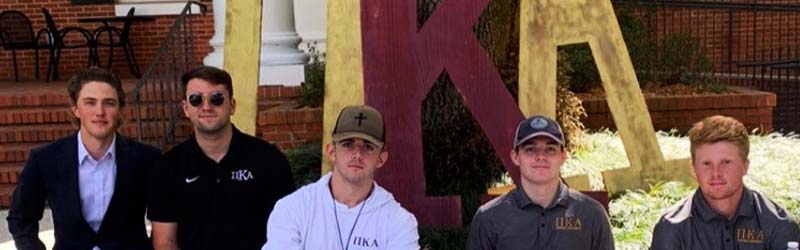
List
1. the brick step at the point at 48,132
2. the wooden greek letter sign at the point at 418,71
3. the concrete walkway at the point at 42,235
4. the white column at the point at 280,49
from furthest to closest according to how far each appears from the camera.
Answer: the white column at the point at 280,49 → the brick step at the point at 48,132 → the concrete walkway at the point at 42,235 → the wooden greek letter sign at the point at 418,71

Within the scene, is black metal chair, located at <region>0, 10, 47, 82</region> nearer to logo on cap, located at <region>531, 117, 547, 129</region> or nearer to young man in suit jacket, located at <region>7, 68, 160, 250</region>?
young man in suit jacket, located at <region>7, 68, 160, 250</region>

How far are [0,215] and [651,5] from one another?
681 centimetres

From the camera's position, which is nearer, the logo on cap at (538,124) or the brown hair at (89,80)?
the logo on cap at (538,124)

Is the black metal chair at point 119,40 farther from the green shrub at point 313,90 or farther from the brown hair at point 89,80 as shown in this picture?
the brown hair at point 89,80

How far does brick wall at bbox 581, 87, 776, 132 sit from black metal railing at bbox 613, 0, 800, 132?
11.8 ft

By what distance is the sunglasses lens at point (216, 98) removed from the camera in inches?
132

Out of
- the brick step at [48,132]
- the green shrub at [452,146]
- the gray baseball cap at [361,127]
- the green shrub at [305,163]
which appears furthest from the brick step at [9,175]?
the gray baseball cap at [361,127]

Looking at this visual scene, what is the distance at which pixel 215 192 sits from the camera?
3.39 meters

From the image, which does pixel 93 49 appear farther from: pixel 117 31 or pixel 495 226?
pixel 495 226

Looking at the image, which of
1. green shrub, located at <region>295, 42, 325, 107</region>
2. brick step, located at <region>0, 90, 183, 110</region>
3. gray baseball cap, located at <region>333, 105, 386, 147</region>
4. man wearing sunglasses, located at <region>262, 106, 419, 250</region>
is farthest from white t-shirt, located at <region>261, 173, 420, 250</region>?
brick step, located at <region>0, 90, 183, 110</region>

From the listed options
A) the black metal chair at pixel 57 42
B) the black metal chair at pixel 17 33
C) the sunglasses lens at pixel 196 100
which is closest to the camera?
the sunglasses lens at pixel 196 100

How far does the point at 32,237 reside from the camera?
11.0 ft

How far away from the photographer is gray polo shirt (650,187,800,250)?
2.96m

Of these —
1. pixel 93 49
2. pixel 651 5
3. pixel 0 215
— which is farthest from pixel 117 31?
pixel 651 5
